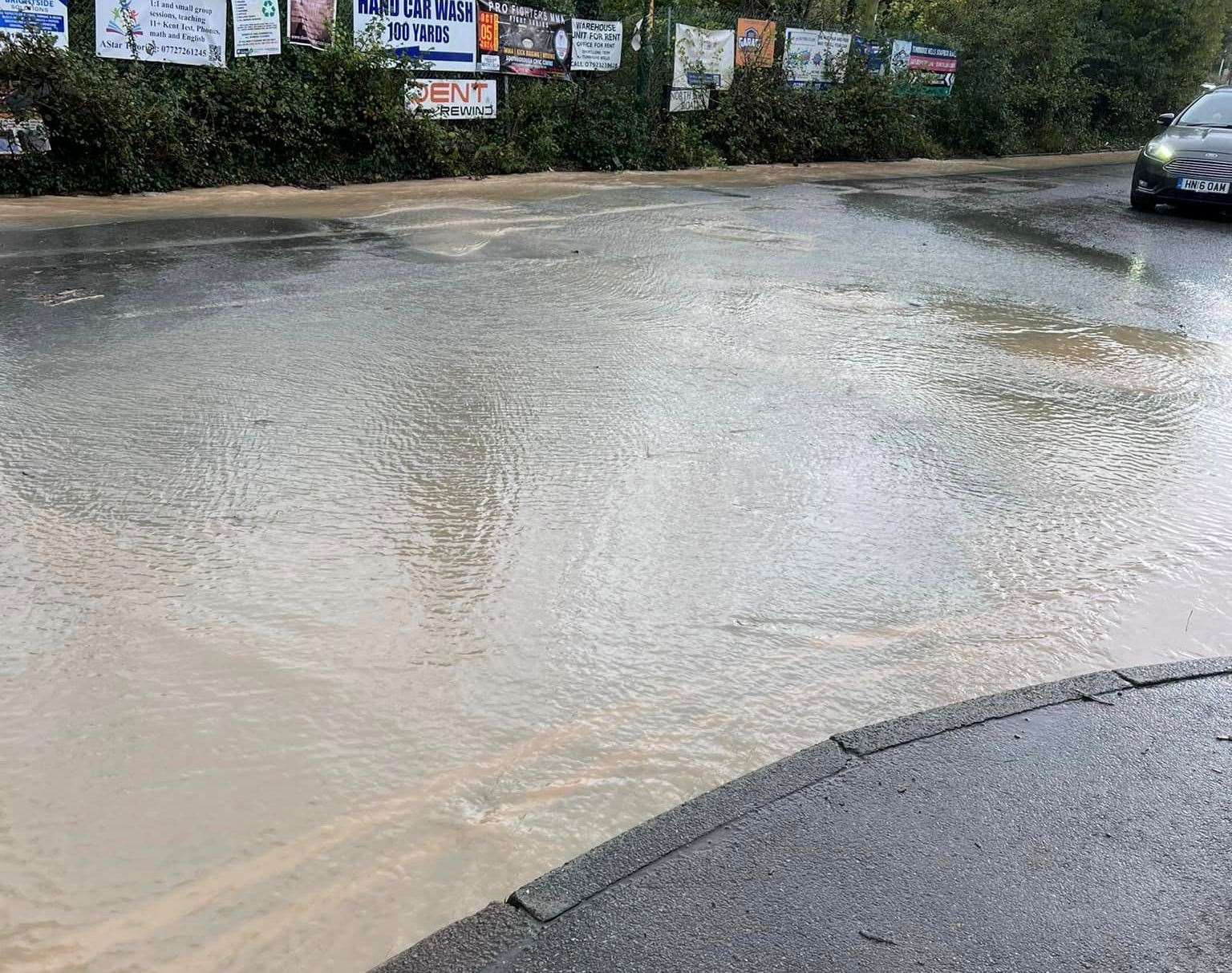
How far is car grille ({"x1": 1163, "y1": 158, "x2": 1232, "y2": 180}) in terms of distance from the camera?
41.8 feet

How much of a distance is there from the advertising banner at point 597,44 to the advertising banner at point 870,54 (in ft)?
17.3

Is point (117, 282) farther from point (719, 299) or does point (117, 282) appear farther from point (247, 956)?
point (247, 956)

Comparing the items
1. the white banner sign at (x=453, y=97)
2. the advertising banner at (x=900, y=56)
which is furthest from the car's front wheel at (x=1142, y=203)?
the white banner sign at (x=453, y=97)

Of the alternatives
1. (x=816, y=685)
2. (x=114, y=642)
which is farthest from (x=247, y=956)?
(x=816, y=685)

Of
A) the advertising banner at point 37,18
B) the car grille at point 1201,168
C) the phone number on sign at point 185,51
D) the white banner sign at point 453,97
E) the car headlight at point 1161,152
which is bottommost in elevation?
the car grille at point 1201,168

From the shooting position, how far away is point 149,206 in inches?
425

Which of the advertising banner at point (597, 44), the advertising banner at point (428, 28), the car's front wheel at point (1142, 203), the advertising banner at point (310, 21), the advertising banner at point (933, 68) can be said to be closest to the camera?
the advertising banner at point (310, 21)

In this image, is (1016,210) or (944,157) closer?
(1016,210)

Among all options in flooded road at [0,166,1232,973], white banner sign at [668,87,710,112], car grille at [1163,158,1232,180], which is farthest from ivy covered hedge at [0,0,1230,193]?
car grille at [1163,158,1232,180]

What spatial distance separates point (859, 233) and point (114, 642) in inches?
355

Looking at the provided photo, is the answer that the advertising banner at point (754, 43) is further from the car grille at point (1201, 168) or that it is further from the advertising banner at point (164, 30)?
the advertising banner at point (164, 30)

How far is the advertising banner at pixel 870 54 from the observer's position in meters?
19.3

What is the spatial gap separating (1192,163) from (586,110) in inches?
307

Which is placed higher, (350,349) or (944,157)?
(944,157)
